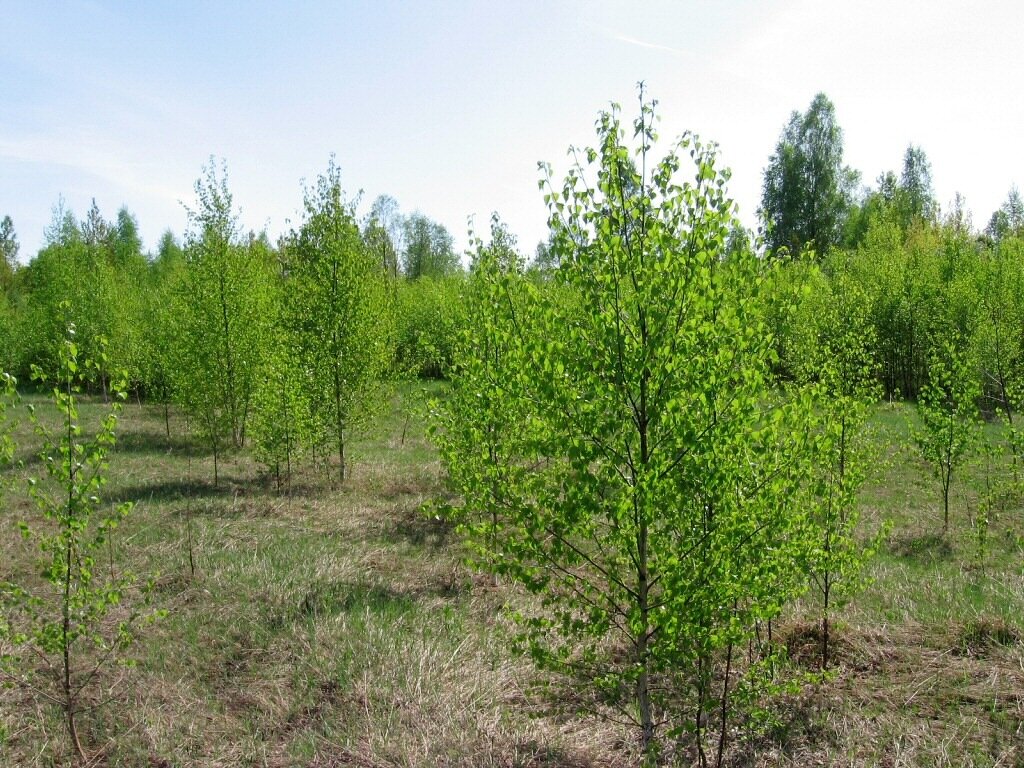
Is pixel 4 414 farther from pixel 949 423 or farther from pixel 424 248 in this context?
pixel 424 248

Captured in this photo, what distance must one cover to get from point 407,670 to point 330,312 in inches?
325

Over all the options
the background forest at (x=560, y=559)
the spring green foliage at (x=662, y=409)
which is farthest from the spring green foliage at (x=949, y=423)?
the spring green foliage at (x=662, y=409)

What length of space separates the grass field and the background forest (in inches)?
1.2

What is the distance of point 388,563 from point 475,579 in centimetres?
120

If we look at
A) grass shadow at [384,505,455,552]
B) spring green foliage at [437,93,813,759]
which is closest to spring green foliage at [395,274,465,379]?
grass shadow at [384,505,455,552]

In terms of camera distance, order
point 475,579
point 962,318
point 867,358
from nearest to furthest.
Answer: point 475,579
point 867,358
point 962,318

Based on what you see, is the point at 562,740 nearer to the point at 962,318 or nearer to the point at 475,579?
the point at 475,579

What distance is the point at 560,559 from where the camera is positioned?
4.84 meters

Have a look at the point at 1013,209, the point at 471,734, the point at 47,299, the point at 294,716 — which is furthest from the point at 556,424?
the point at 1013,209

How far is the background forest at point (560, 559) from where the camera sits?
11.6ft

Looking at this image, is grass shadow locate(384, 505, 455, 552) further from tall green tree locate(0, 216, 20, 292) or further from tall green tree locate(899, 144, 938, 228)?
tall green tree locate(0, 216, 20, 292)

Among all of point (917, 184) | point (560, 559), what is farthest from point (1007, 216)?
point (560, 559)

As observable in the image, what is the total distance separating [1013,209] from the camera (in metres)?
44.6

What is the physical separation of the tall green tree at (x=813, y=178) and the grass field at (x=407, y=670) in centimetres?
2944
